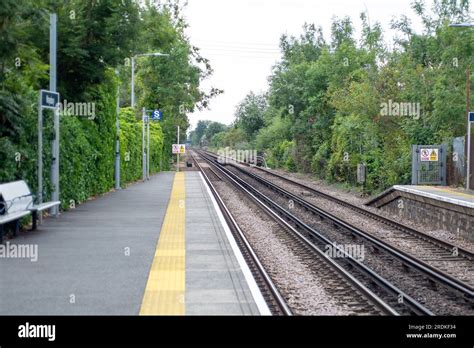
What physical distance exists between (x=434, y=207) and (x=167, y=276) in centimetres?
1135

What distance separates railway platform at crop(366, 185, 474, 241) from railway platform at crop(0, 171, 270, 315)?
6.02 metres

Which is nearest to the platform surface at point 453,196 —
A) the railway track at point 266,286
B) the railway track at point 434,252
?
the railway track at point 434,252

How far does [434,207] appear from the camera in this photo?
1891 centimetres

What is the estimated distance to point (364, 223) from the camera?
19344 mm

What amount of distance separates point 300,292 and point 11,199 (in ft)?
19.1

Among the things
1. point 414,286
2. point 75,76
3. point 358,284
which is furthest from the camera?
point 75,76

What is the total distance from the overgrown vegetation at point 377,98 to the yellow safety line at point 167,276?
1432cm

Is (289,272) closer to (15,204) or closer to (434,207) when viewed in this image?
(15,204)

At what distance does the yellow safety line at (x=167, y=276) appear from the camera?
7.80m

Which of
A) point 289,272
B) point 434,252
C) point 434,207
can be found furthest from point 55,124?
point 434,207

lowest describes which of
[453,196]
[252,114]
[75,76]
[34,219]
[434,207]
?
[434,207]

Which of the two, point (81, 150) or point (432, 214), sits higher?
point (81, 150)
